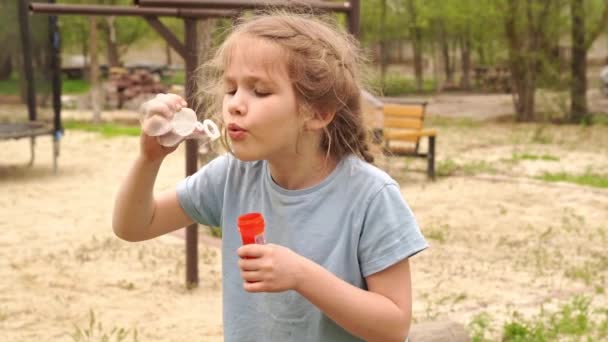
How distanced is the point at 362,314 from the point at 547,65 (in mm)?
15168

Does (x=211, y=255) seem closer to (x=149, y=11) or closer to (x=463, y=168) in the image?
(x=149, y=11)

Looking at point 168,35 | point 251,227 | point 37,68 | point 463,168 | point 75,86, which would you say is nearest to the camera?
point 251,227

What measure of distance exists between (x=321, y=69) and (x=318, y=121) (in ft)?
0.33

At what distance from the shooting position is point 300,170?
5.71 feet

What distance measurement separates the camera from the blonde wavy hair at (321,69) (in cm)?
167

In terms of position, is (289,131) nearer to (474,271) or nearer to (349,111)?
(349,111)

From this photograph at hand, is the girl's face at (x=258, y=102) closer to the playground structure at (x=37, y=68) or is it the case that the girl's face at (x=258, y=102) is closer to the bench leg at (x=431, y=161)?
the bench leg at (x=431, y=161)

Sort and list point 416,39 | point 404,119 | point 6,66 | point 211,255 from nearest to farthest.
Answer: point 211,255 → point 404,119 → point 6,66 → point 416,39

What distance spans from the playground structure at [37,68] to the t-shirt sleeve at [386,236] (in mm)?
8630

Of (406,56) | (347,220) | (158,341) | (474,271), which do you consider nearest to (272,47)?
(347,220)

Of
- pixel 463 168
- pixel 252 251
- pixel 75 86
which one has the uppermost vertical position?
pixel 252 251

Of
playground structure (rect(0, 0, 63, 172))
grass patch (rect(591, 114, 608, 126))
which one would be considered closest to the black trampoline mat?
playground structure (rect(0, 0, 63, 172))

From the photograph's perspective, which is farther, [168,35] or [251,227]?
[168,35]

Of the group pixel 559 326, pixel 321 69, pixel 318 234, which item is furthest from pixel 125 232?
pixel 559 326
